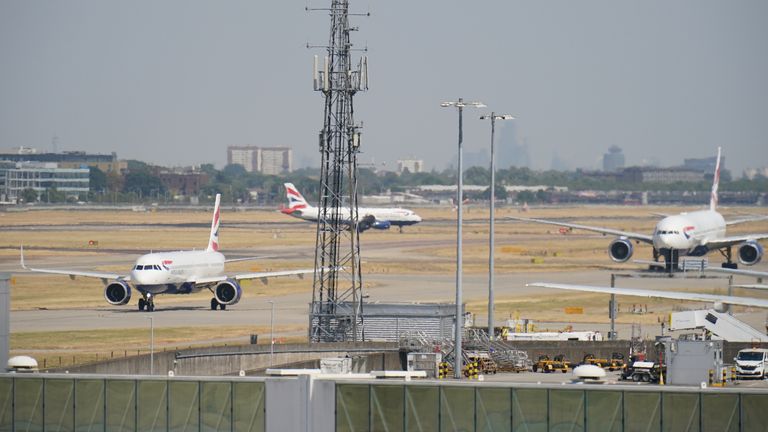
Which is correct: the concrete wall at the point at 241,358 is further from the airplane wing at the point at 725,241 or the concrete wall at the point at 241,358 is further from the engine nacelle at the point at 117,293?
the airplane wing at the point at 725,241

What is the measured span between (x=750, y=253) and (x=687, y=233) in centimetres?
887

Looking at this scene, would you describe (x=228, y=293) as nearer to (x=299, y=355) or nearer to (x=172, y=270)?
(x=172, y=270)

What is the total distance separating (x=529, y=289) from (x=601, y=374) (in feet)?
287

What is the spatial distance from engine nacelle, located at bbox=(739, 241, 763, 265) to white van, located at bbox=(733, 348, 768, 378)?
84.3 m

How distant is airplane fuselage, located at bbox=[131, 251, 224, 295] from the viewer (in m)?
108

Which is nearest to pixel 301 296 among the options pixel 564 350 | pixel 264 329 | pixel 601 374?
pixel 264 329

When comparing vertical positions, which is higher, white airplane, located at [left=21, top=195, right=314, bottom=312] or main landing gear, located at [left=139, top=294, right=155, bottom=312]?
white airplane, located at [left=21, top=195, right=314, bottom=312]

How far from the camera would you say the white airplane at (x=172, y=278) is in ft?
355

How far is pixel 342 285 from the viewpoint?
131375 mm

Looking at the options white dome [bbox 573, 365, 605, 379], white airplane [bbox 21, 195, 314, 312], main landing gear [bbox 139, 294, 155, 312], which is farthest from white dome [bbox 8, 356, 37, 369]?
main landing gear [bbox 139, 294, 155, 312]

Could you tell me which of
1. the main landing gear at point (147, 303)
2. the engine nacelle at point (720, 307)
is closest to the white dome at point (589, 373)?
the engine nacelle at point (720, 307)

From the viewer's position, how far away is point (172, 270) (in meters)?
110

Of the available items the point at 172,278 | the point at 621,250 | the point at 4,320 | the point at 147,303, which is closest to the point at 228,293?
the point at 172,278

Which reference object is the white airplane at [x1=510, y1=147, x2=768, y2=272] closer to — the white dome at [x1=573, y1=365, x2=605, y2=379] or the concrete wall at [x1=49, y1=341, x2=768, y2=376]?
the concrete wall at [x1=49, y1=341, x2=768, y2=376]
